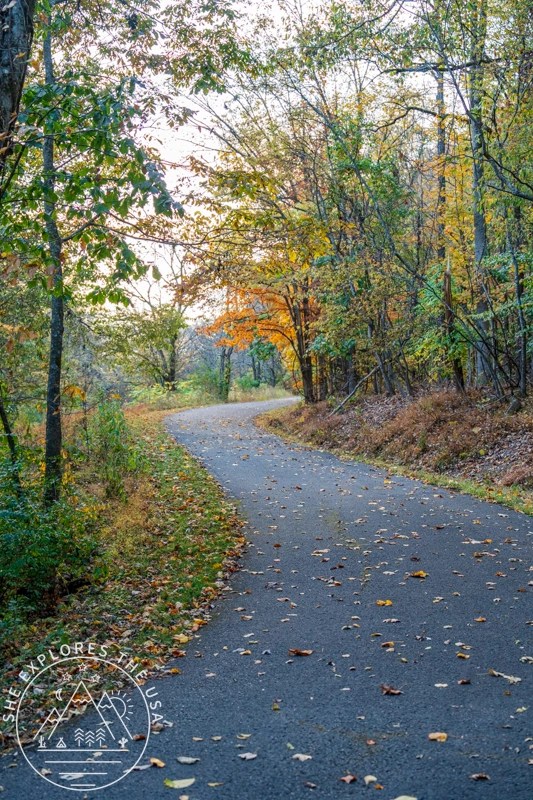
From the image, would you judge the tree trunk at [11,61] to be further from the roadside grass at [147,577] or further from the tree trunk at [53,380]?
the roadside grass at [147,577]

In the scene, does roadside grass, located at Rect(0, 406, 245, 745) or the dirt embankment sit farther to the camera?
the dirt embankment

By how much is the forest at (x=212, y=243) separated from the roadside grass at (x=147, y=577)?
6 cm

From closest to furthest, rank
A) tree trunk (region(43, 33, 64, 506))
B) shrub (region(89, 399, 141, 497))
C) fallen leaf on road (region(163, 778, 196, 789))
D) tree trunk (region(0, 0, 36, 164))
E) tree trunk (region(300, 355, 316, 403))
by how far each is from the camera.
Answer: fallen leaf on road (region(163, 778, 196, 789)) < tree trunk (region(0, 0, 36, 164)) < tree trunk (region(43, 33, 64, 506)) < shrub (region(89, 399, 141, 497)) < tree trunk (region(300, 355, 316, 403))

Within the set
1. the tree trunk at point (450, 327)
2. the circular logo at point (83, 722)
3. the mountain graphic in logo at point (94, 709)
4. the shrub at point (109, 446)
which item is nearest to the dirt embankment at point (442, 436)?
the tree trunk at point (450, 327)

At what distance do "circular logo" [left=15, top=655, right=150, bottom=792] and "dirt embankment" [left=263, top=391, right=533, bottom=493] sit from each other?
7946mm

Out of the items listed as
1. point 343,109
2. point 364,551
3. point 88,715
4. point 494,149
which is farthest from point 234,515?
point 343,109

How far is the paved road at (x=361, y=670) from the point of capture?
3523 mm

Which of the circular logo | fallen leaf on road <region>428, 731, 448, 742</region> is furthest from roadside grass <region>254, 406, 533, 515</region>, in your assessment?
the circular logo

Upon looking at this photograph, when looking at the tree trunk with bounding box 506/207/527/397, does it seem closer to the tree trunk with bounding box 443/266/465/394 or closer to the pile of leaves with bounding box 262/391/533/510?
the pile of leaves with bounding box 262/391/533/510

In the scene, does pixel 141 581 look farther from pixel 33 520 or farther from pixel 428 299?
pixel 428 299

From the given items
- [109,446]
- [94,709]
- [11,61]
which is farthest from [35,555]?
[109,446]

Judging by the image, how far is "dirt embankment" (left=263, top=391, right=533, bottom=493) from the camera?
12.0m

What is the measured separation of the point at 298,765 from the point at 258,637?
198 centimetres

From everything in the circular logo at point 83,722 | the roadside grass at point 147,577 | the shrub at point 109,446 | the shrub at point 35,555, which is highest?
the shrub at point 109,446
